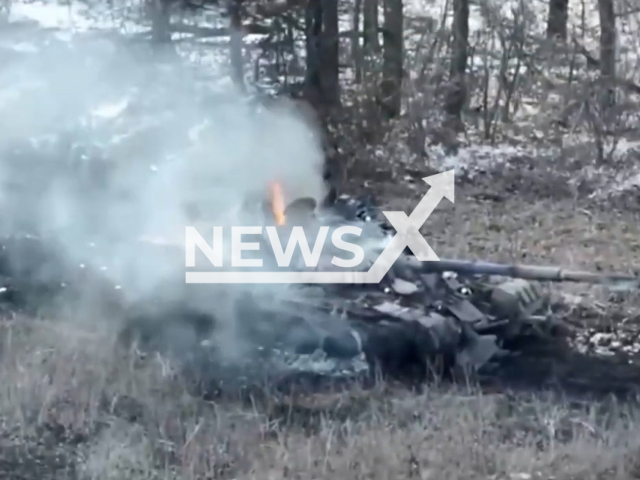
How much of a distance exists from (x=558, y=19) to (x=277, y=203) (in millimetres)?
5630

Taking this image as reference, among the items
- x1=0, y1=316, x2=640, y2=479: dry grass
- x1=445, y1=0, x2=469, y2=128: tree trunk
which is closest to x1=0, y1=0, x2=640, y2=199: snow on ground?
x1=445, y1=0, x2=469, y2=128: tree trunk

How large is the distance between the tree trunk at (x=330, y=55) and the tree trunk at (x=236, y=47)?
31.6 inches

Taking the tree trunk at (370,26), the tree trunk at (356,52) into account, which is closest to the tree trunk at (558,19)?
the tree trunk at (370,26)

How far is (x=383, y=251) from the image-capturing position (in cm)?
516

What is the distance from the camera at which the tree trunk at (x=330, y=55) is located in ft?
29.9

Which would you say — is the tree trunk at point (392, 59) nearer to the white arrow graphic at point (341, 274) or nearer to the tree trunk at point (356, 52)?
the tree trunk at point (356, 52)

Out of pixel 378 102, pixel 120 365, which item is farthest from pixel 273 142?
pixel 120 365

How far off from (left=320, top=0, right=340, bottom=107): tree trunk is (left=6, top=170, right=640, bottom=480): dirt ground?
462cm

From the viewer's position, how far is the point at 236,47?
901cm

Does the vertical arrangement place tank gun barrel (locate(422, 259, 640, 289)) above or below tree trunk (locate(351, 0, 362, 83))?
below

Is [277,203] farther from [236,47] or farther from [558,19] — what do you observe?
[558,19]

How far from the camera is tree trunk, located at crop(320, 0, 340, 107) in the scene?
9.12 m

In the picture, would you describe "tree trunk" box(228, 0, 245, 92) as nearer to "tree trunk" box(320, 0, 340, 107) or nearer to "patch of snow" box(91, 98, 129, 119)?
"tree trunk" box(320, 0, 340, 107)

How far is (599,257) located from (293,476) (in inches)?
156
